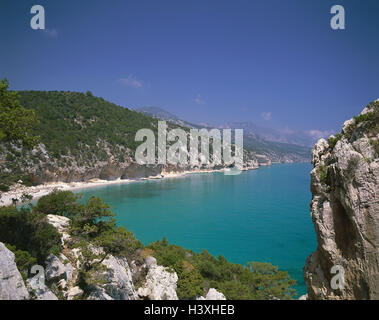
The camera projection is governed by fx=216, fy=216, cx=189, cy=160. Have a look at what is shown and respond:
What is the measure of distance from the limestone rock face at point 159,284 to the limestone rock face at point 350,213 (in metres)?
5.24

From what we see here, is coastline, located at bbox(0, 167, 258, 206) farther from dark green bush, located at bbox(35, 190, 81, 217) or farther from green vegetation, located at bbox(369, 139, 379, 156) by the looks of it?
green vegetation, located at bbox(369, 139, 379, 156)

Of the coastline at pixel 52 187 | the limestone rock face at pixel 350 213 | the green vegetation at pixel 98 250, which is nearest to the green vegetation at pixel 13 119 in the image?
the green vegetation at pixel 98 250

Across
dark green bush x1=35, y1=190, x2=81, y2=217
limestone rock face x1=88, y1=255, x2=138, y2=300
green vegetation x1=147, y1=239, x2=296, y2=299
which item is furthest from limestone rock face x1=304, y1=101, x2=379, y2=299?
dark green bush x1=35, y1=190, x2=81, y2=217

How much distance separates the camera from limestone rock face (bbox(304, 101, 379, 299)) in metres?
5.35

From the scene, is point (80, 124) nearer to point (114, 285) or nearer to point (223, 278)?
point (223, 278)

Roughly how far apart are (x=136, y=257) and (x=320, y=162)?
8.65 metres

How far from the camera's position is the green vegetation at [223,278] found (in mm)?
9578

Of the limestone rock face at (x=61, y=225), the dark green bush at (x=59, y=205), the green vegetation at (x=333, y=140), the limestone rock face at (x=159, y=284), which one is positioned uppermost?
the green vegetation at (x=333, y=140)

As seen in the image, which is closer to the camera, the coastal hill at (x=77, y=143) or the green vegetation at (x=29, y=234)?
the green vegetation at (x=29, y=234)

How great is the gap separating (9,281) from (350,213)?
26.5 feet

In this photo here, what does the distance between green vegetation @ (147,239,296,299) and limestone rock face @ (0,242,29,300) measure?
6.20 metres

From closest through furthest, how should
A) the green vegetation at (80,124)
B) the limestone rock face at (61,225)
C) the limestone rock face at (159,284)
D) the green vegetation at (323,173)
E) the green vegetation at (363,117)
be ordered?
1. the green vegetation at (363,117)
2. the green vegetation at (323,173)
3. the limestone rock face at (159,284)
4. the limestone rock face at (61,225)
5. the green vegetation at (80,124)

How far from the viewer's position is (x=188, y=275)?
9766 millimetres

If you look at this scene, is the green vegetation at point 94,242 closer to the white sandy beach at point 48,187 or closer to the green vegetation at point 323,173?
the green vegetation at point 323,173
